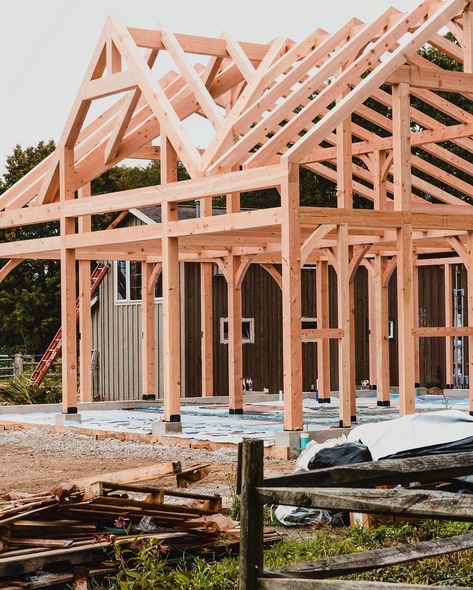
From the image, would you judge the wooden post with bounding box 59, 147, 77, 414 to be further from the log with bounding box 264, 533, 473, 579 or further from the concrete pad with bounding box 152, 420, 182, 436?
the log with bounding box 264, 533, 473, 579

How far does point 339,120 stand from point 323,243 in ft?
14.4

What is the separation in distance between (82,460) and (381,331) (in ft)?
21.1

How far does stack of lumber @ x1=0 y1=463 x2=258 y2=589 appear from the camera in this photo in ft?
23.6

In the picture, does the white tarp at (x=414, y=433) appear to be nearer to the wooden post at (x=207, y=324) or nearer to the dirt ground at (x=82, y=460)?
the dirt ground at (x=82, y=460)

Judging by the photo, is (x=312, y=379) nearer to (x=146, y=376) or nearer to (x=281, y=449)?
(x=146, y=376)

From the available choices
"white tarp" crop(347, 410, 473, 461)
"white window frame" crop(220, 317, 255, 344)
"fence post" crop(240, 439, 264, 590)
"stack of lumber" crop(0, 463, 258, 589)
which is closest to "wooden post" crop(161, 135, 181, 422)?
"white tarp" crop(347, 410, 473, 461)

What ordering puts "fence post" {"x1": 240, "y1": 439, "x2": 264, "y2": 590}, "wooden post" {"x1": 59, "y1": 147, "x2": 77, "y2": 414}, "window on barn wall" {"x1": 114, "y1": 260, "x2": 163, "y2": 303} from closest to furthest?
"fence post" {"x1": 240, "y1": 439, "x2": 264, "y2": 590} < "wooden post" {"x1": 59, "y1": 147, "x2": 77, "y2": 414} < "window on barn wall" {"x1": 114, "y1": 260, "x2": 163, "y2": 303}

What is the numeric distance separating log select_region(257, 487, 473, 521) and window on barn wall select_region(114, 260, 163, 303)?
21.3 metres

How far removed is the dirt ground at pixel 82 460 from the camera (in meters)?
12.5

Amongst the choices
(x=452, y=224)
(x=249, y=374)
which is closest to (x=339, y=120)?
(x=452, y=224)

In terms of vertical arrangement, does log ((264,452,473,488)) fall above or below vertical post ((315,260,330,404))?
below

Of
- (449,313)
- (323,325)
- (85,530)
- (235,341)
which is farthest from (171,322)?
(85,530)

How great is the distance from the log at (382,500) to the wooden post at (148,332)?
1754 cm

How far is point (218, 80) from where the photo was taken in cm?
1866
